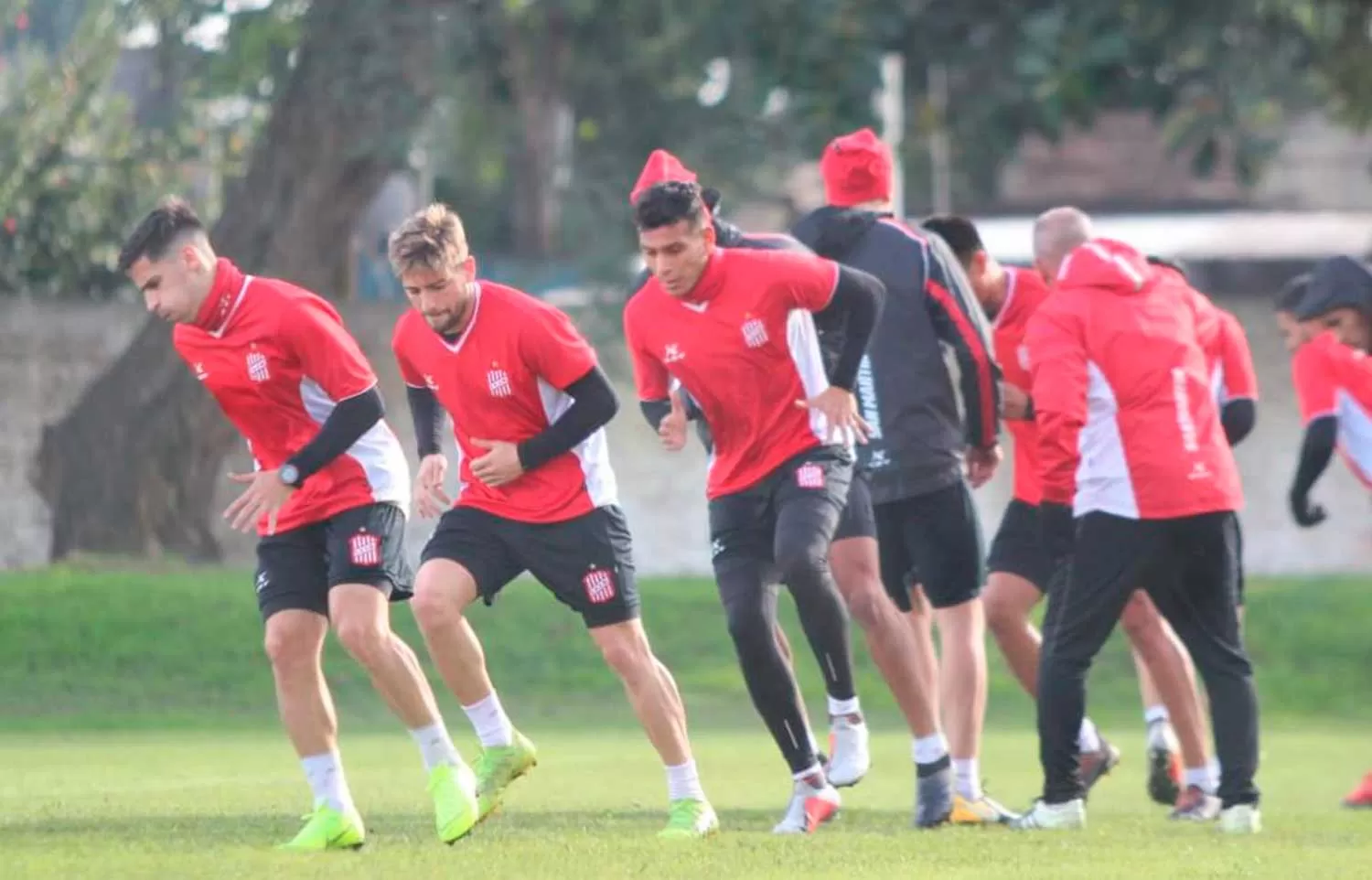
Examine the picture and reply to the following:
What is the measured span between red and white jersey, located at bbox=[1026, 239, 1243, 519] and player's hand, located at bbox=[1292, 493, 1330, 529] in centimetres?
205

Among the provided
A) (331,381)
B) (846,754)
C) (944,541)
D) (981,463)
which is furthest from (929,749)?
(331,381)

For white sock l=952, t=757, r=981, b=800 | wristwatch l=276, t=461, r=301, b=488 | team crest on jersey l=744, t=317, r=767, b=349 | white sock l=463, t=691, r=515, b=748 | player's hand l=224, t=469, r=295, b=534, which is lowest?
white sock l=952, t=757, r=981, b=800

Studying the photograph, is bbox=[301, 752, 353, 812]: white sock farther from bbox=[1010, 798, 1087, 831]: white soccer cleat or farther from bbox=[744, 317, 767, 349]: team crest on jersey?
bbox=[1010, 798, 1087, 831]: white soccer cleat

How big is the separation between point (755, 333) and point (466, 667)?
1.50 metres

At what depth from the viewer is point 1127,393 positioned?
8.80 metres

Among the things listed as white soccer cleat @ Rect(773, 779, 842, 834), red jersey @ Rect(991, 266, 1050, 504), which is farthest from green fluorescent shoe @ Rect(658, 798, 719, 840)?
red jersey @ Rect(991, 266, 1050, 504)

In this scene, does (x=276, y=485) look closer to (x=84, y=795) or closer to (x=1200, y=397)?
(x=84, y=795)

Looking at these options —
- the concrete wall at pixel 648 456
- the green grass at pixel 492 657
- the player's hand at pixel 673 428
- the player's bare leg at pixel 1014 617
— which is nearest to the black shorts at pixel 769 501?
the player's hand at pixel 673 428

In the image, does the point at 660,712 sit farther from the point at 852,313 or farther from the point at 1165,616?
the point at 1165,616

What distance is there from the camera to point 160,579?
17328mm

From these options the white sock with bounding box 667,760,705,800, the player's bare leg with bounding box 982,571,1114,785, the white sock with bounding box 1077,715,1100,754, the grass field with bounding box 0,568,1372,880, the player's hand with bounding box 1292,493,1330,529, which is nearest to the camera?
the grass field with bounding box 0,568,1372,880

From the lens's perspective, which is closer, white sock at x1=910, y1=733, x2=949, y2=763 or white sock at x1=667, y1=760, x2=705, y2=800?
white sock at x1=667, y1=760, x2=705, y2=800

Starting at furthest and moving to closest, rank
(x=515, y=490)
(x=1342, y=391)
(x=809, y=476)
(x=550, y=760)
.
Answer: (x=550, y=760) → (x=1342, y=391) → (x=809, y=476) → (x=515, y=490)

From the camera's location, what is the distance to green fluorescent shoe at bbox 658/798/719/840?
8.43m
